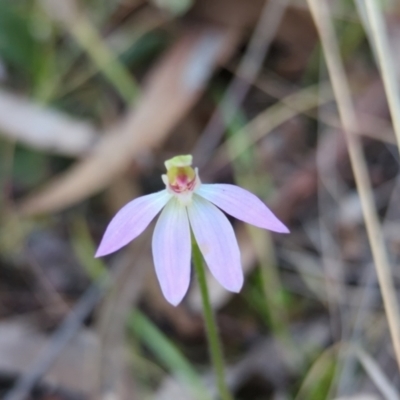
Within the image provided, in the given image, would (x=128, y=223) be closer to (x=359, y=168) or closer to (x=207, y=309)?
(x=207, y=309)

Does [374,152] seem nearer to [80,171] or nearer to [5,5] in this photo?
[80,171]

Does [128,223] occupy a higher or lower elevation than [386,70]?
lower

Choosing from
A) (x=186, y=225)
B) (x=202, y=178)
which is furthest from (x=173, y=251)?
(x=202, y=178)

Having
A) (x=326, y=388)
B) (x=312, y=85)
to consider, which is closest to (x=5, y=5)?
(x=312, y=85)

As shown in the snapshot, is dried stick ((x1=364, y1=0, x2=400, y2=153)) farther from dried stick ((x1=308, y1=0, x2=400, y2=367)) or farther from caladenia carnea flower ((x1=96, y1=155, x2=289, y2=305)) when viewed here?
caladenia carnea flower ((x1=96, y1=155, x2=289, y2=305))

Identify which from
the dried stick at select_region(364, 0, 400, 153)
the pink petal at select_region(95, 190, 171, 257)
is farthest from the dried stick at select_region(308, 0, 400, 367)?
the pink petal at select_region(95, 190, 171, 257)

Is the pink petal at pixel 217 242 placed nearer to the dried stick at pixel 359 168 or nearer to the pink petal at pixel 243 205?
the pink petal at pixel 243 205
